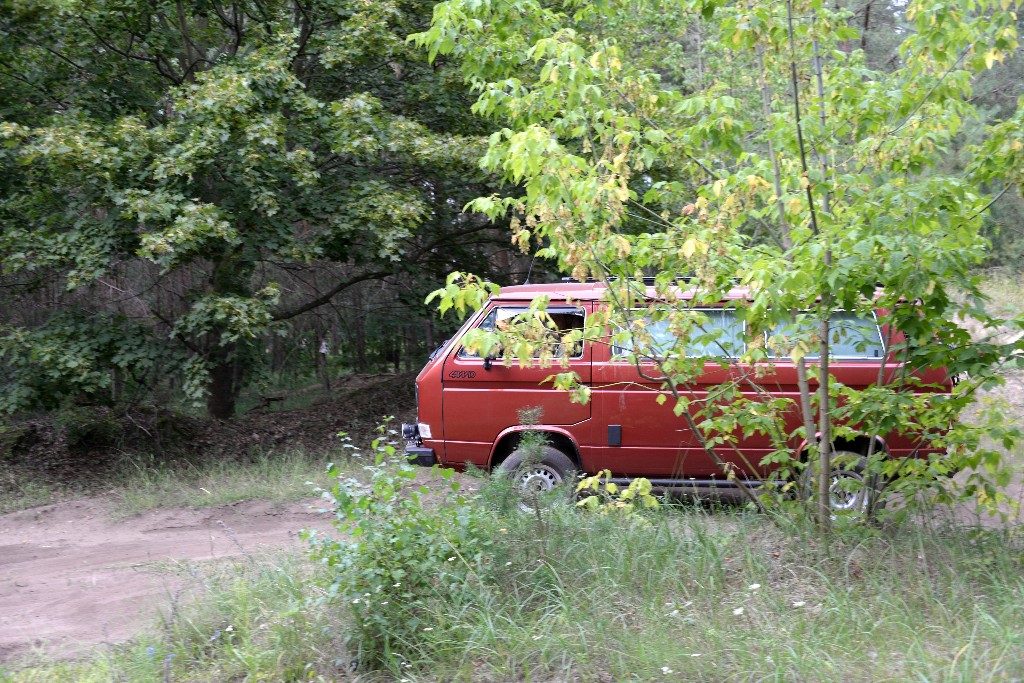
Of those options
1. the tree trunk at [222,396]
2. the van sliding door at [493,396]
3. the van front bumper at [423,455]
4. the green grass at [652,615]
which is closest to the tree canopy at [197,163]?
the tree trunk at [222,396]

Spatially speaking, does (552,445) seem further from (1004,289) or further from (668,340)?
(1004,289)

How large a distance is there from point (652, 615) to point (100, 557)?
531 cm

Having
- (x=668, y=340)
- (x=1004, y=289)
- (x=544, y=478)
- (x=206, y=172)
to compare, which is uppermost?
(x=206, y=172)

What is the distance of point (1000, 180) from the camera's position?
5.53 m

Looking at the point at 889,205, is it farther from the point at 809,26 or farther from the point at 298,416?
the point at 298,416

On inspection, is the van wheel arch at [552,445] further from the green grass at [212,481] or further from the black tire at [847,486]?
the black tire at [847,486]

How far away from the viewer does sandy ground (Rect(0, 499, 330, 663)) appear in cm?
564

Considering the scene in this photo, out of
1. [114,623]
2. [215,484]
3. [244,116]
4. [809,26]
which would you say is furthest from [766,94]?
[215,484]

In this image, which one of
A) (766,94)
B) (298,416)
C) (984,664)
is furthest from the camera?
(298,416)

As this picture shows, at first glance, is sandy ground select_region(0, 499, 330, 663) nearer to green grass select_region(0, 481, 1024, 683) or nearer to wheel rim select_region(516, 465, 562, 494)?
green grass select_region(0, 481, 1024, 683)

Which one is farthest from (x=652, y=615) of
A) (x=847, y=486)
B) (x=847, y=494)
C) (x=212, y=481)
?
(x=212, y=481)

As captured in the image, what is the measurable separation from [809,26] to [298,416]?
12796 mm

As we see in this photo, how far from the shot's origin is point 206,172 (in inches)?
409

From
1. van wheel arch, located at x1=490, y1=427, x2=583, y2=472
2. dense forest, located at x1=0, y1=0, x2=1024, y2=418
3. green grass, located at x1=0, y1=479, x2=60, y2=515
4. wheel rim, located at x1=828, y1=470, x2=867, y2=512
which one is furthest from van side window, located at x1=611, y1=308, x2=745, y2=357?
green grass, located at x1=0, y1=479, x2=60, y2=515
